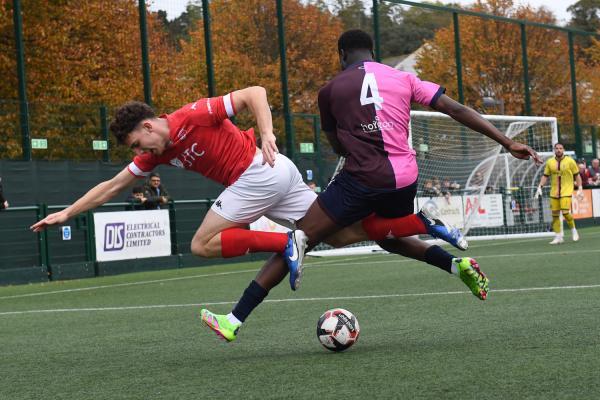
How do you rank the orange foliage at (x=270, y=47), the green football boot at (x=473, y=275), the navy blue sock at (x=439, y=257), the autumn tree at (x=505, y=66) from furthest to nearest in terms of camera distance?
the autumn tree at (x=505, y=66) < the orange foliage at (x=270, y=47) < the navy blue sock at (x=439, y=257) < the green football boot at (x=473, y=275)

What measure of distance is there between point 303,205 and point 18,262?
12.1 meters

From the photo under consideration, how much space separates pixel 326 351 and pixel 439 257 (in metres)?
1.02

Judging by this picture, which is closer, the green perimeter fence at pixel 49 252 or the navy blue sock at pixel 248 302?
the navy blue sock at pixel 248 302

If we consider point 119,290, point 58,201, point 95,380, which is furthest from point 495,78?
point 95,380

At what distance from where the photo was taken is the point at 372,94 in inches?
254

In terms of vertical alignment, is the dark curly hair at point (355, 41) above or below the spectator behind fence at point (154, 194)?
above

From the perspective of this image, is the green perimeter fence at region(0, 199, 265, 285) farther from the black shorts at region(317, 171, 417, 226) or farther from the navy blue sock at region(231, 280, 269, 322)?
the black shorts at region(317, 171, 417, 226)

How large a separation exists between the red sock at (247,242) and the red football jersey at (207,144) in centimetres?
37

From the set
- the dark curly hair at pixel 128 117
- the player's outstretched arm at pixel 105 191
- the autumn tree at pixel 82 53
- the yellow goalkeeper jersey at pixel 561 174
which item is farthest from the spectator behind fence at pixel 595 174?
the dark curly hair at pixel 128 117

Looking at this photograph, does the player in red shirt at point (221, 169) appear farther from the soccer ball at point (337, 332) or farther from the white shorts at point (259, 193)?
the soccer ball at point (337, 332)

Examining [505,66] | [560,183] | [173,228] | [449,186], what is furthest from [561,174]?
[505,66]

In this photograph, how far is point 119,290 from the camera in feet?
46.6

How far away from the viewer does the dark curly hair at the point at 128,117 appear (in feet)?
21.5

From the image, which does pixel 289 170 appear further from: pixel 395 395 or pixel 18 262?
pixel 18 262
